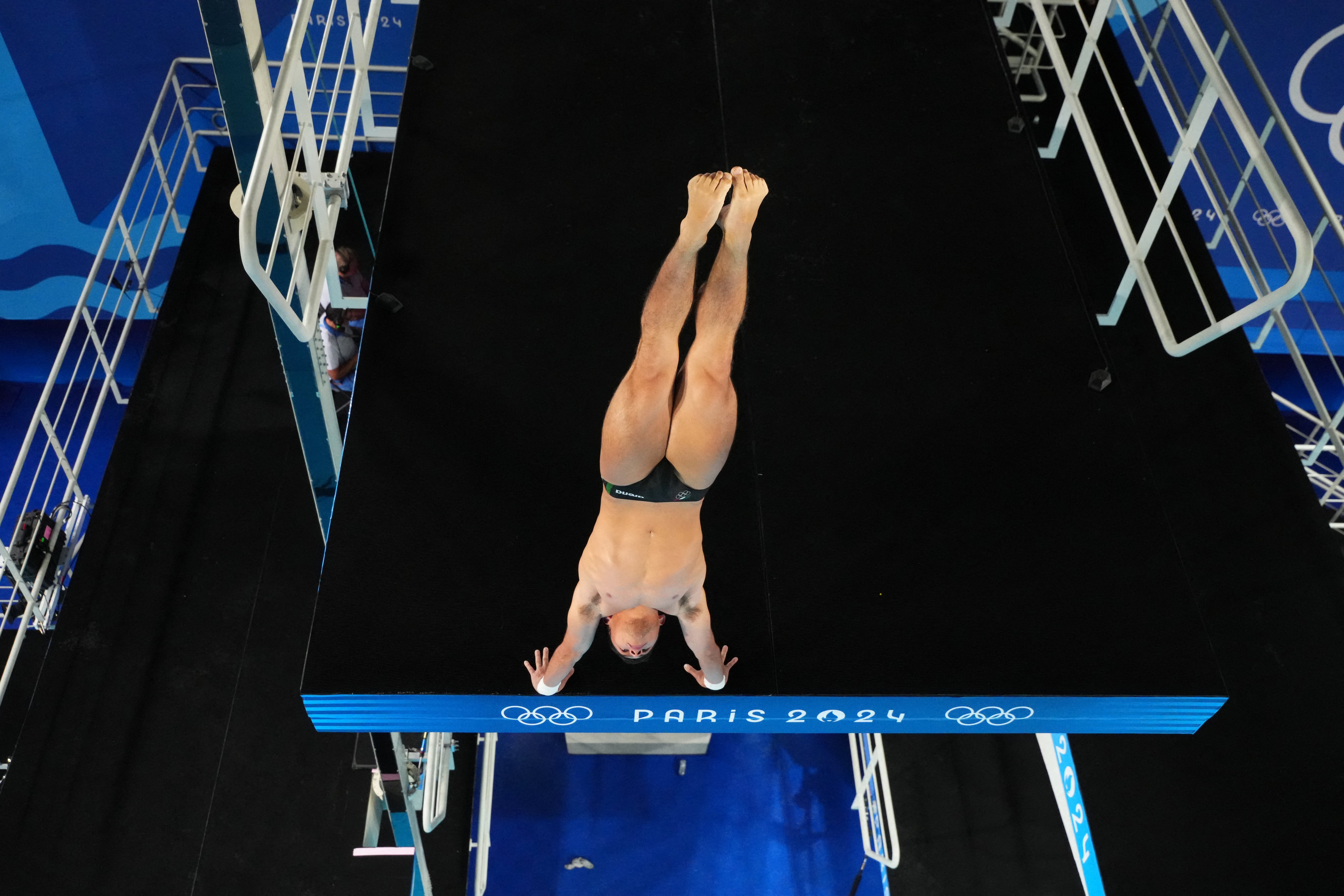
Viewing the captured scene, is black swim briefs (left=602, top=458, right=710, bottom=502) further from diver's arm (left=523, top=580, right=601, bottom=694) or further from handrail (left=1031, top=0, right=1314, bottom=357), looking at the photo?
handrail (left=1031, top=0, right=1314, bottom=357)

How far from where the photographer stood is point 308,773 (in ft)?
12.9

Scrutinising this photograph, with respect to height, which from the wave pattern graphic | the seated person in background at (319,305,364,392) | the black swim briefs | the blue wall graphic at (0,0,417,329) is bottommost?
the black swim briefs

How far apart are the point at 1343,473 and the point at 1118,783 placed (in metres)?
2.03

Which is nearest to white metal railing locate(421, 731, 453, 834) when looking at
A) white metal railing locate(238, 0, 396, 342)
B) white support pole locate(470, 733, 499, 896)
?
white support pole locate(470, 733, 499, 896)

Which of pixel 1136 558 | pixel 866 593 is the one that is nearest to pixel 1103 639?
pixel 1136 558

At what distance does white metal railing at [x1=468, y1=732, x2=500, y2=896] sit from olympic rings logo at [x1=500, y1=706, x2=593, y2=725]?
1.78 meters

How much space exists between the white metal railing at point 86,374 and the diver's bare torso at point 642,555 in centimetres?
197

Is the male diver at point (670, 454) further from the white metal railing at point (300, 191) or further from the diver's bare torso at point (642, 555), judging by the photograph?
the white metal railing at point (300, 191)

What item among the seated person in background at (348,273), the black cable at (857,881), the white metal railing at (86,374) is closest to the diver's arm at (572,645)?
the white metal railing at (86,374)

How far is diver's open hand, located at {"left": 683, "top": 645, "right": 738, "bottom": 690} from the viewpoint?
9.64 feet

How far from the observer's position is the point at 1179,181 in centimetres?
380

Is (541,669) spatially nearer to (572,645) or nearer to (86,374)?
(572,645)

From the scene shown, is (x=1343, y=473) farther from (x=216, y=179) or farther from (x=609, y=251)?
(x=216, y=179)

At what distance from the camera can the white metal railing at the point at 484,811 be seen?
4641 mm
